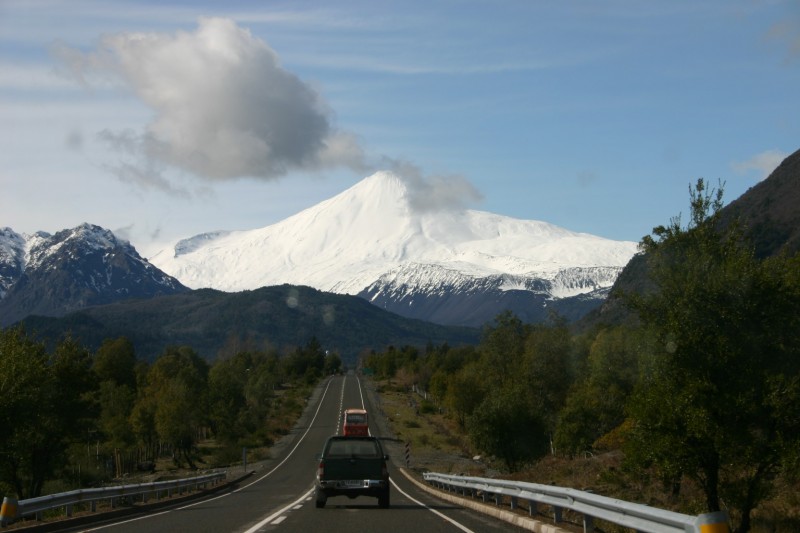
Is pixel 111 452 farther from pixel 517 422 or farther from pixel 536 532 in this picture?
pixel 536 532

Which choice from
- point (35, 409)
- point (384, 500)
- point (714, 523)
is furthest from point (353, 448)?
point (35, 409)

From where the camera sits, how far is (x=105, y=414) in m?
96.1

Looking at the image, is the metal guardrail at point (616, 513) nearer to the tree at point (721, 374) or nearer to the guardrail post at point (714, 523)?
the guardrail post at point (714, 523)

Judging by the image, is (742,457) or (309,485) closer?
(742,457)

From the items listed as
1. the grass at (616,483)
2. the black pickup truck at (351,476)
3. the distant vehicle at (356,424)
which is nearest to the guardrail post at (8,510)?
the black pickup truck at (351,476)

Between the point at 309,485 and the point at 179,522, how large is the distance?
94.0ft

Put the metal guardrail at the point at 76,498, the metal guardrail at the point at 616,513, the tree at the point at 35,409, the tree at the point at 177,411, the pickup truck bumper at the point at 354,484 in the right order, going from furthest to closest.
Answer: the tree at the point at 177,411 → the tree at the point at 35,409 → the pickup truck bumper at the point at 354,484 → the metal guardrail at the point at 76,498 → the metal guardrail at the point at 616,513

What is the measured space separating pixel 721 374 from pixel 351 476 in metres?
12.0

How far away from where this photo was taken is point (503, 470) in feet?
224

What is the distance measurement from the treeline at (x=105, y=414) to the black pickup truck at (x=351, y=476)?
2795cm

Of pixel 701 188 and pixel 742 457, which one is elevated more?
pixel 701 188

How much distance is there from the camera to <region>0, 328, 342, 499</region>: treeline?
5009 cm

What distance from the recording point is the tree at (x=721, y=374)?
27.3 m

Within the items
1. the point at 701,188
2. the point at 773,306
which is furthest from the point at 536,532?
the point at 701,188
